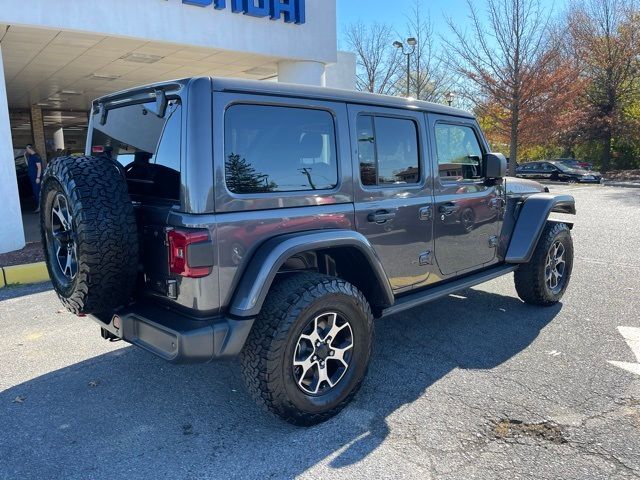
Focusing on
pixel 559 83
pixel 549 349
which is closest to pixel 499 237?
pixel 549 349

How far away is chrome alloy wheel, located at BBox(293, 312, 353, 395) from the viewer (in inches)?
116

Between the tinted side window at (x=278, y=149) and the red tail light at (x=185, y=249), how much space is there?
1.07 feet

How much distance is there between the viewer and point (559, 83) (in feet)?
83.5

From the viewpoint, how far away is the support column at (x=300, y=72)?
36.1 ft

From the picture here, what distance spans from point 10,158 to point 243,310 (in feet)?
22.5

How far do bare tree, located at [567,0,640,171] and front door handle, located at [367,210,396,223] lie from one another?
98.6ft

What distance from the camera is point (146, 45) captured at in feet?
30.9

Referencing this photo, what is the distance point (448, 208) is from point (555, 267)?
Answer: 1.83 m

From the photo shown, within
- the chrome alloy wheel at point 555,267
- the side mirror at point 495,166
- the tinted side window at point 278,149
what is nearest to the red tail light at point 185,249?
the tinted side window at point 278,149

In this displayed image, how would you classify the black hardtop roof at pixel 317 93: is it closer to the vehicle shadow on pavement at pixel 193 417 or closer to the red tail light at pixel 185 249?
the red tail light at pixel 185 249

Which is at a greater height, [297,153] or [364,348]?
[297,153]

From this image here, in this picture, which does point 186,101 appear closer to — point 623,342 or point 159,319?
point 159,319

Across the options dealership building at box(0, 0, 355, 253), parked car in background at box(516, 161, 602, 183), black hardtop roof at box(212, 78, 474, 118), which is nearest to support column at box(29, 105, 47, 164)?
dealership building at box(0, 0, 355, 253)

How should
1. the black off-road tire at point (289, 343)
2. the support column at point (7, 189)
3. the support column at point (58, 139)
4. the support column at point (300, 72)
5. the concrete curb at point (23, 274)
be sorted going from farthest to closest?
the support column at point (58, 139), the support column at point (300, 72), the support column at point (7, 189), the concrete curb at point (23, 274), the black off-road tire at point (289, 343)
